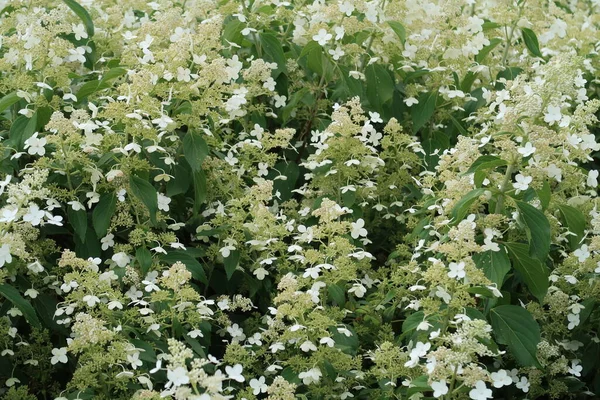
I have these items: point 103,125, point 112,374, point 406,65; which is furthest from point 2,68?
point 406,65

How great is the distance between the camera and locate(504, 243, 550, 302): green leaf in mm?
2990

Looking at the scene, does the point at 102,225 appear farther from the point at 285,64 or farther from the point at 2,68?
the point at 285,64

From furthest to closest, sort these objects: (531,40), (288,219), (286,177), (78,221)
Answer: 1. (531,40)
2. (286,177)
3. (288,219)
4. (78,221)

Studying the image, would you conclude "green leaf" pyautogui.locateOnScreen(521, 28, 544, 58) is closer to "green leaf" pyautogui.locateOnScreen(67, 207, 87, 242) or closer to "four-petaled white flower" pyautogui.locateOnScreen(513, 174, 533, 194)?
"four-petaled white flower" pyautogui.locateOnScreen(513, 174, 533, 194)

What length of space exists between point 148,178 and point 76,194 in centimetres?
29

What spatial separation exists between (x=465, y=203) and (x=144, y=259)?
1069mm

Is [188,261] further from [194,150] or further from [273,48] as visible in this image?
[273,48]

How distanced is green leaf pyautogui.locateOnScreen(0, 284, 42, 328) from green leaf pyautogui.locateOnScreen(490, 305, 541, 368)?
146 cm

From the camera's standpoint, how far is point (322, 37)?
3844mm

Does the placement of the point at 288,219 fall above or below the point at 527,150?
below

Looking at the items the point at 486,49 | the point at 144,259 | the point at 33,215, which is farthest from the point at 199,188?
the point at 486,49

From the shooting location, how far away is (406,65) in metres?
4.11

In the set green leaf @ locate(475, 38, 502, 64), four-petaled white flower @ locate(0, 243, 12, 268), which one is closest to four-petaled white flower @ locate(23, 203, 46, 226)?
four-petaled white flower @ locate(0, 243, 12, 268)

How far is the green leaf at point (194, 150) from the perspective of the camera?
3268 millimetres
